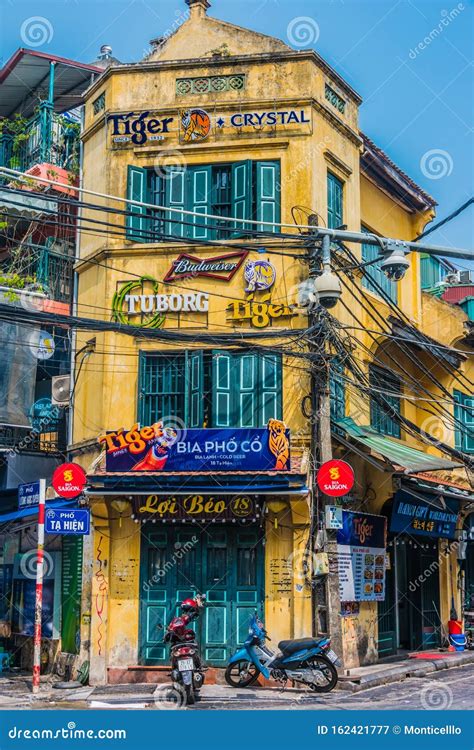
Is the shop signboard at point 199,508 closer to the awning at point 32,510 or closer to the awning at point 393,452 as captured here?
the awning at point 32,510

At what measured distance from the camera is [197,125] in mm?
18438

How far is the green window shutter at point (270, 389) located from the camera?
1736cm

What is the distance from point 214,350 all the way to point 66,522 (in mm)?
4246

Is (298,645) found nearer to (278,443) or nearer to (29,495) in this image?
(278,443)

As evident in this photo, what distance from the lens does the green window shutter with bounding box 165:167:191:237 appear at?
60.2 feet

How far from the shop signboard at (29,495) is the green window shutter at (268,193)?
6596 mm

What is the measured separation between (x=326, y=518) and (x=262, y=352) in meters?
3.19

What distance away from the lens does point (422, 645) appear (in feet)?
→ 72.0

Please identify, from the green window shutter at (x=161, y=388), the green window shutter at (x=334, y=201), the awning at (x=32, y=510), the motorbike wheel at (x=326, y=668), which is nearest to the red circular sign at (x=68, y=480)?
the awning at (x=32, y=510)

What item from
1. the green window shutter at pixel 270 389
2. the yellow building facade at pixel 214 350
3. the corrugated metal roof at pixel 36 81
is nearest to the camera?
the yellow building facade at pixel 214 350

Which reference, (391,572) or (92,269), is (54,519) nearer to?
(92,269)

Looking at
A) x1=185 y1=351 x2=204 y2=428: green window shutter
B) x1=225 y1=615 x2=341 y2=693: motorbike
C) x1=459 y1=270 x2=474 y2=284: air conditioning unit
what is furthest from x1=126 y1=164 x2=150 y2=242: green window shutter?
x1=459 y1=270 x2=474 y2=284: air conditioning unit

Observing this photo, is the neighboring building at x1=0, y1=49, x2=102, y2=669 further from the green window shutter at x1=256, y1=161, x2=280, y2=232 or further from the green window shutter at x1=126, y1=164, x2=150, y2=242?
the green window shutter at x1=256, y1=161, x2=280, y2=232

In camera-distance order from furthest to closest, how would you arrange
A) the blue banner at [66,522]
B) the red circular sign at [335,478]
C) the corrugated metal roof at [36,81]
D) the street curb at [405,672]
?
the corrugated metal roof at [36,81] → the red circular sign at [335,478] → the blue banner at [66,522] → the street curb at [405,672]
